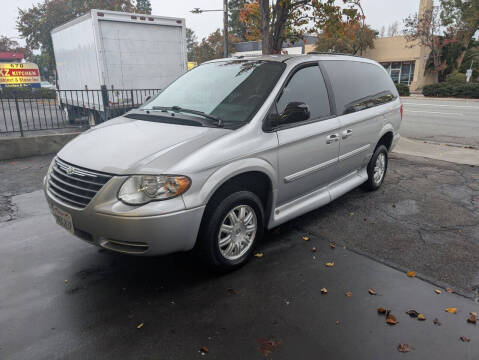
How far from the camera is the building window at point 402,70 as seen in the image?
129 feet

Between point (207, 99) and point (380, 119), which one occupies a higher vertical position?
point (207, 99)

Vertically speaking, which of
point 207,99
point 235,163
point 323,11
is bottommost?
point 235,163

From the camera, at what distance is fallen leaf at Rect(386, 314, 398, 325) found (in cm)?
273

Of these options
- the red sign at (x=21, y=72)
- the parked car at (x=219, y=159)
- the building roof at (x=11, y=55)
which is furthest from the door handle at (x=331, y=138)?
the building roof at (x=11, y=55)

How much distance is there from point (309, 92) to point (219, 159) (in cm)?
159

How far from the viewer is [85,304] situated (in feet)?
9.77

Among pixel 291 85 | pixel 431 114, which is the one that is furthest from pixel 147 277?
pixel 431 114

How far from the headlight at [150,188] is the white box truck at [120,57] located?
7309mm

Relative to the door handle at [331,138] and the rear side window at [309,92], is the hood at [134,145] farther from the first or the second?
the door handle at [331,138]

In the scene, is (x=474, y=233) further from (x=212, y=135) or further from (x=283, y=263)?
(x=212, y=135)

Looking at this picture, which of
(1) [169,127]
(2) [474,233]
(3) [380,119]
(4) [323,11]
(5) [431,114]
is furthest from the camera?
(5) [431,114]

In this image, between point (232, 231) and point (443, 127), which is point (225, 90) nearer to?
point (232, 231)

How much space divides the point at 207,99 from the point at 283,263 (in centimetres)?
182

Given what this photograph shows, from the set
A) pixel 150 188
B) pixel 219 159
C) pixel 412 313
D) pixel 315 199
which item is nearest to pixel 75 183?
pixel 150 188
